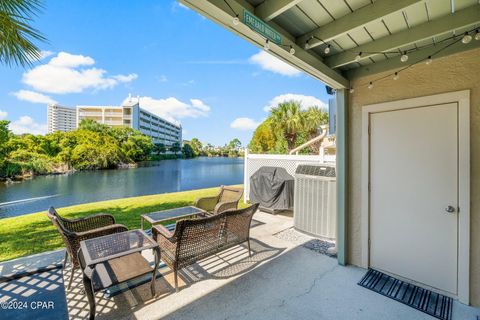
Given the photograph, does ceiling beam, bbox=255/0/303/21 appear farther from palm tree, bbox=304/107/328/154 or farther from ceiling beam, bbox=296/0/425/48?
palm tree, bbox=304/107/328/154

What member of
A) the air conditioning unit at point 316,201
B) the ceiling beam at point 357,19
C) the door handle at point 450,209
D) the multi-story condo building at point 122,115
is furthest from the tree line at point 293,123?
the multi-story condo building at point 122,115

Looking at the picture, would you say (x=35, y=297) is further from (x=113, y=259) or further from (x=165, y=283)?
(x=165, y=283)

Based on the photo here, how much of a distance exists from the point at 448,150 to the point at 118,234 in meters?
3.99

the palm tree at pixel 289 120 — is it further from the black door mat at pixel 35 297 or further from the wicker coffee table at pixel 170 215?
the black door mat at pixel 35 297

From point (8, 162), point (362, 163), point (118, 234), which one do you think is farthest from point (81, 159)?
point (362, 163)

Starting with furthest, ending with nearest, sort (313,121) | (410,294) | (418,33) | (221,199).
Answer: (313,121)
(221,199)
(410,294)
(418,33)

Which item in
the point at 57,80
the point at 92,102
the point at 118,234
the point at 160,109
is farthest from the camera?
the point at 160,109

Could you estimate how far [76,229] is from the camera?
3098 millimetres

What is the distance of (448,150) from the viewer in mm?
2451

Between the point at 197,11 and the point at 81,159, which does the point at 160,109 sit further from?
the point at 197,11

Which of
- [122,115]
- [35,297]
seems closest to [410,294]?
[35,297]

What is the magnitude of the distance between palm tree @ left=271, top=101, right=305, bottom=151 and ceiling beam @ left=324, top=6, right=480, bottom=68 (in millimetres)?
18767

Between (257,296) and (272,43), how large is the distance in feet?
8.63

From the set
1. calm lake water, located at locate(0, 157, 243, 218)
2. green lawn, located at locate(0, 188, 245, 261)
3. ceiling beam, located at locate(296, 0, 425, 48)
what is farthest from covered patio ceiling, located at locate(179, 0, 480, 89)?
calm lake water, located at locate(0, 157, 243, 218)
